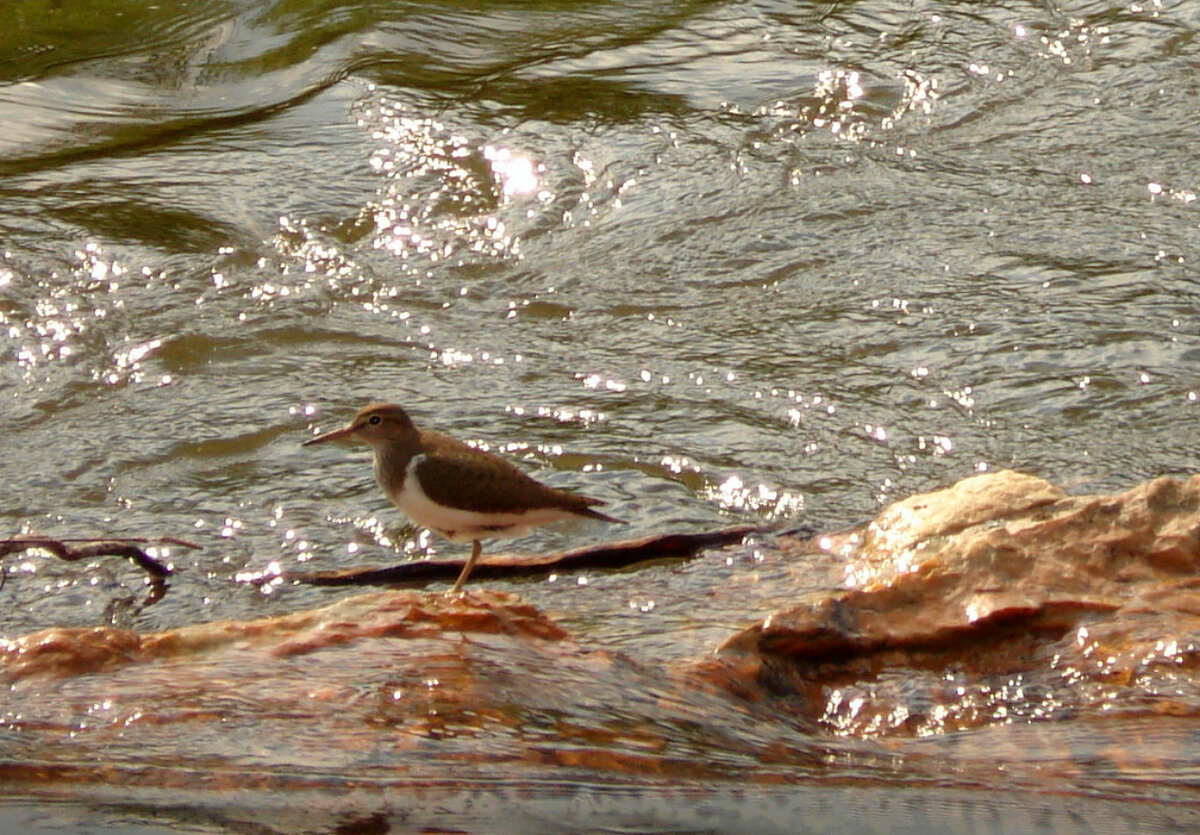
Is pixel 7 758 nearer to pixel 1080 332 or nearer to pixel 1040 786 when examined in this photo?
pixel 1040 786

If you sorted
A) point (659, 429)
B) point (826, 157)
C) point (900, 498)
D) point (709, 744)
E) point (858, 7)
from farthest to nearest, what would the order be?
point (858, 7) < point (826, 157) < point (659, 429) < point (900, 498) < point (709, 744)

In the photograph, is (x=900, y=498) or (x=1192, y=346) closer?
(x=900, y=498)

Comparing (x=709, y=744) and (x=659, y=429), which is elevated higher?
(x=709, y=744)

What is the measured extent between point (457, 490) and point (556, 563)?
611 mm

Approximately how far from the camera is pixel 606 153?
10578 mm

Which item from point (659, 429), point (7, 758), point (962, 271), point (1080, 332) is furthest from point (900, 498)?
point (7, 758)

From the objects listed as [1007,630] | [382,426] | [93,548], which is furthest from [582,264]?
[1007,630]

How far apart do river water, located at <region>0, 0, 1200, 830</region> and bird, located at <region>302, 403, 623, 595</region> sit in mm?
297

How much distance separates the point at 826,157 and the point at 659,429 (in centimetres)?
340

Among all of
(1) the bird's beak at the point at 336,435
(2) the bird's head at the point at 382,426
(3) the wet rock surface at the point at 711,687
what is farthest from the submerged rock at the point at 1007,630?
(1) the bird's beak at the point at 336,435

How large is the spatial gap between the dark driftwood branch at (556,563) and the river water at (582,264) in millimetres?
115

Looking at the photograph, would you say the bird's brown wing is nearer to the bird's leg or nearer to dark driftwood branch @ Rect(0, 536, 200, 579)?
the bird's leg

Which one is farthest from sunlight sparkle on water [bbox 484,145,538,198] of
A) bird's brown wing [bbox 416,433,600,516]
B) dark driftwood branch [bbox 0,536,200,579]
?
dark driftwood branch [bbox 0,536,200,579]

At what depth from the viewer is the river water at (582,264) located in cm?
719
